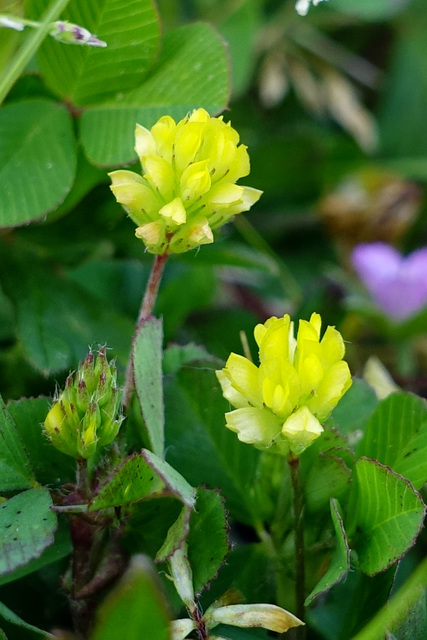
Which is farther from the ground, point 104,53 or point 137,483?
point 104,53

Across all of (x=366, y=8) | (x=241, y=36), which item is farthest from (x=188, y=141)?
(x=366, y=8)

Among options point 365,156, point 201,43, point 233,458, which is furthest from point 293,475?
point 365,156

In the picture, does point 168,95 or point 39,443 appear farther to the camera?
point 168,95

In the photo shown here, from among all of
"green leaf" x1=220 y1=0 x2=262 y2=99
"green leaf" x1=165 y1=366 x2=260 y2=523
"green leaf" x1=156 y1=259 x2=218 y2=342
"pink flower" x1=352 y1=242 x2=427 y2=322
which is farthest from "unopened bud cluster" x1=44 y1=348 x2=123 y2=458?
"green leaf" x1=220 y1=0 x2=262 y2=99

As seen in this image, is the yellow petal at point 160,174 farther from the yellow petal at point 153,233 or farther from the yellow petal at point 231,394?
the yellow petal at point 231,394

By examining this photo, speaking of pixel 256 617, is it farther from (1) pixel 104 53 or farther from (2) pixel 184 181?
(1) pixel 104 53

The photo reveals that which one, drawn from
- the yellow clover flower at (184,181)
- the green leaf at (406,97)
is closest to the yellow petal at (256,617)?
the yellow clover flower at (184,181)
